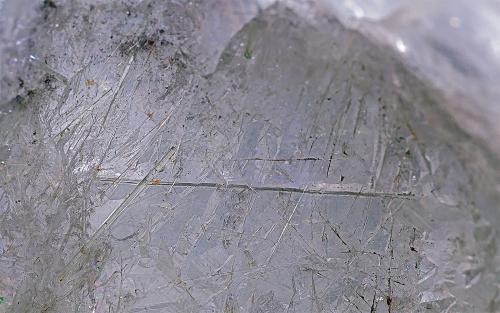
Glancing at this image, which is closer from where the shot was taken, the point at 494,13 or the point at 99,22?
the point at 494,13

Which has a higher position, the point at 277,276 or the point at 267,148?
the point at 267,148

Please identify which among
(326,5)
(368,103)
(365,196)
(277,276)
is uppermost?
(326,5)

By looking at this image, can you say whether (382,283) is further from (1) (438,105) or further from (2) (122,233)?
(2) (122,233)

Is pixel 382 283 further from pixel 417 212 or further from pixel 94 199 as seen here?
pixel 94 199

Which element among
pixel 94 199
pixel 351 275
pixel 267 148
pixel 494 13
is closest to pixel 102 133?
pixel 94 199

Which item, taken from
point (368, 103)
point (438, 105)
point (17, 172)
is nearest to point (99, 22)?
point (17, 172)

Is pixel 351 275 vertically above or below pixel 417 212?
below
